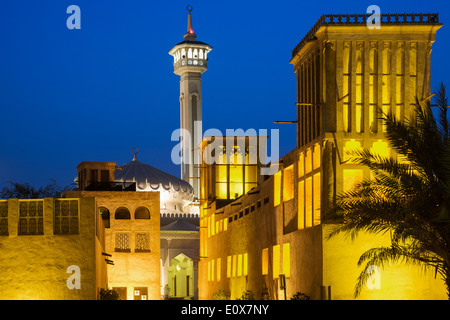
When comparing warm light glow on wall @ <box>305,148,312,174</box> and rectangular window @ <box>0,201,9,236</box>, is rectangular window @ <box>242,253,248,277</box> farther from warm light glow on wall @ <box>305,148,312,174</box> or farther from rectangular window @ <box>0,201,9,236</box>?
rectangular window @ <box>0,201,9,236</box>

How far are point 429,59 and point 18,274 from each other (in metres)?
15.0

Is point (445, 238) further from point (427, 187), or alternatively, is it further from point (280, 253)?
point (280, 253)

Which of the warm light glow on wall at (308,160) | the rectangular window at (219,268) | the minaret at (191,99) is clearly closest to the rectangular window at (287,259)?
the warm light glow on wall at (308,160)

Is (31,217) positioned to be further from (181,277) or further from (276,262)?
(181,277)

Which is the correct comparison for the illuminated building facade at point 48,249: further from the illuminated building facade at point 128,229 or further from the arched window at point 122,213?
the arched window at point 122,213

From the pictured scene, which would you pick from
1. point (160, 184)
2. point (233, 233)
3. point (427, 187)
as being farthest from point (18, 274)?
point (160, 184)

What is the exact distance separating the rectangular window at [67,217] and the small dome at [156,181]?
3585 cm

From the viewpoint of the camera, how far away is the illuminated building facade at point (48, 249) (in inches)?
1005

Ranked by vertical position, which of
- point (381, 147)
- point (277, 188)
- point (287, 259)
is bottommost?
point (287, 259)

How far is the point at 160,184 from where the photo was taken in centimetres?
6328

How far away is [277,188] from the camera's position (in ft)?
107

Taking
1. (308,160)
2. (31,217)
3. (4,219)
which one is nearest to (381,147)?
(308,160)

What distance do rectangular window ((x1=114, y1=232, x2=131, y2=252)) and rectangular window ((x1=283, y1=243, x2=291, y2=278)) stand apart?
12.5 metres

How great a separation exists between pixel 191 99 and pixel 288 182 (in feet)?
143
